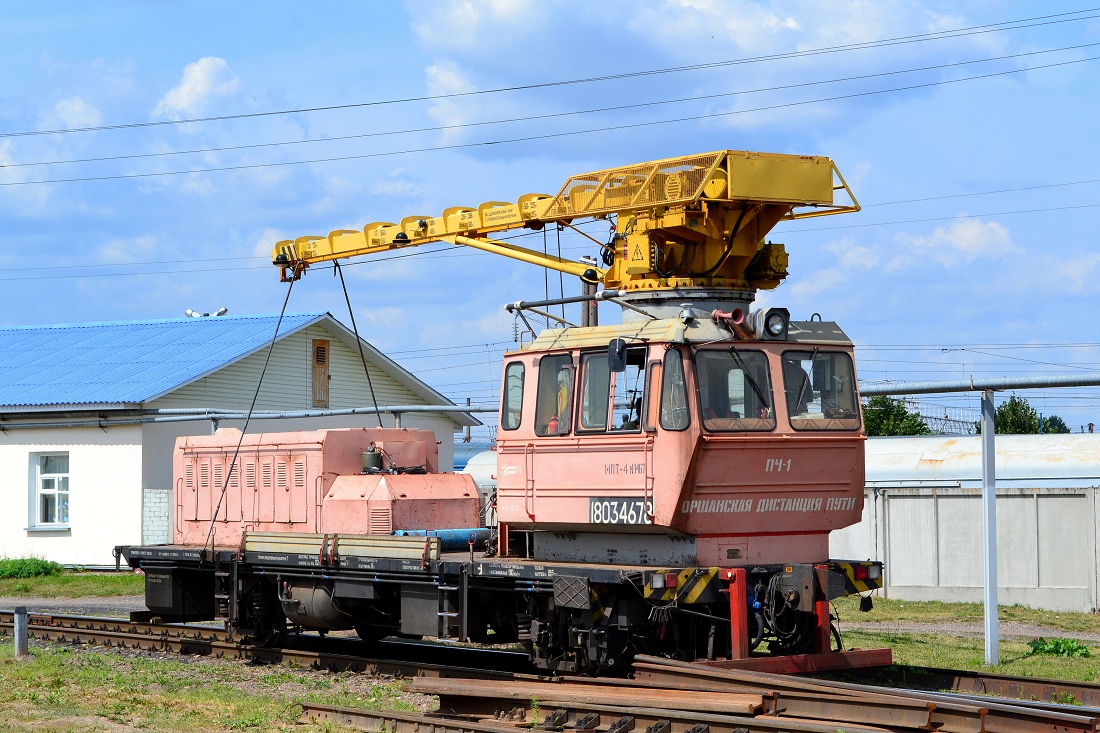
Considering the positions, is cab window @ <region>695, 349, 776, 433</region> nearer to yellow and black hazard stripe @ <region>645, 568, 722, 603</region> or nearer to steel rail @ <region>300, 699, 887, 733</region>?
yellow and black hazard stripe @ <region>645, 568, 722, 603</region>

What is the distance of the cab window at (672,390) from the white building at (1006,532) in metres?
13.1

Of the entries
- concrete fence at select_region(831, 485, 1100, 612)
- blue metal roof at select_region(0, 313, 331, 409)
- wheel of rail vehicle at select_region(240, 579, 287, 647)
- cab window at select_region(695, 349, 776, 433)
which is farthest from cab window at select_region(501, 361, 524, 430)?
blue metal roof at select_region(0, 313, 331, 409)

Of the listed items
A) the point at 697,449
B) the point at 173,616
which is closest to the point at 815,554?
the point at 697,449

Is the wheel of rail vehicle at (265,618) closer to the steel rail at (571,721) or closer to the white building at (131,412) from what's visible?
the steel rail at (571,721)

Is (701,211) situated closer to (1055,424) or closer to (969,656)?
(969,656)

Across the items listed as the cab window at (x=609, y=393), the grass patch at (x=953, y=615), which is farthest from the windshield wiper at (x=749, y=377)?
the grass patch at (x=953, y=615)

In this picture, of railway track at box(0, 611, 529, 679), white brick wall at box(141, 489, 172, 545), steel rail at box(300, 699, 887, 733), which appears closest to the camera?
steel rail at box(300, 699, 887, 733)

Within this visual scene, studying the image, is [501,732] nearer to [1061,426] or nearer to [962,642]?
[962,642]

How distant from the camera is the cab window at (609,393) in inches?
471

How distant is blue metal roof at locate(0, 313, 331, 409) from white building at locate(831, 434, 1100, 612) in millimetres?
15368

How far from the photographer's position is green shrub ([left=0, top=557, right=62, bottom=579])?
28.7 meters

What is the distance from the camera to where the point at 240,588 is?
53.5 feet

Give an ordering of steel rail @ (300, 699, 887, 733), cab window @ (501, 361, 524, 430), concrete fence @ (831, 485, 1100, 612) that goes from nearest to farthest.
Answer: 1. steel rail @ (300, 699, 887, 733)
2. cab window @ (501, 361, 524, 430)
3. concrete fence @ (831, 485, 1100, 612)

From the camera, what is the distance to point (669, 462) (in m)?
11.5
